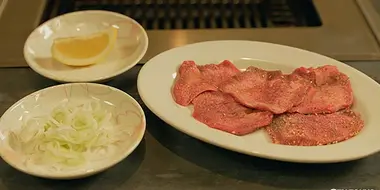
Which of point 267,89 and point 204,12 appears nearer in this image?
point 267,89

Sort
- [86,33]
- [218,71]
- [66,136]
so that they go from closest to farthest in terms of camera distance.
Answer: [66,136]
[218,71]
[86,33]

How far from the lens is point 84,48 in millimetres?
1001

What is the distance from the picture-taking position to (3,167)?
0.80m

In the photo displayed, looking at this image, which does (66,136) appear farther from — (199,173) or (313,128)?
(313,128)

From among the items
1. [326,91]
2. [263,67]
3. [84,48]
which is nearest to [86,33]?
[84,48]

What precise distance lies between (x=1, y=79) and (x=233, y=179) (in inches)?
17.5

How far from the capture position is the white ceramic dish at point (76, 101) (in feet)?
2.43

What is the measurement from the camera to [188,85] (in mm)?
889

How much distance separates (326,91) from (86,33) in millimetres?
452

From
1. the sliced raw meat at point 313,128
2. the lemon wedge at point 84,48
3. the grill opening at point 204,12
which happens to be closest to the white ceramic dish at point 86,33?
the lemon wedge at point 84,48

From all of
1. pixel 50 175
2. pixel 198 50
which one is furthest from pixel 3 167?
pixel 198 50

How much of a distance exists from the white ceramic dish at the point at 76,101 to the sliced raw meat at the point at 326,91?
24cm

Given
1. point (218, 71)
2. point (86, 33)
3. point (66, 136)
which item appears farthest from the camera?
point (86, 33)

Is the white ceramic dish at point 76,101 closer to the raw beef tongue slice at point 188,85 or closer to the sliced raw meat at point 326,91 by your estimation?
the raw beef tongue slice at point 188,85
